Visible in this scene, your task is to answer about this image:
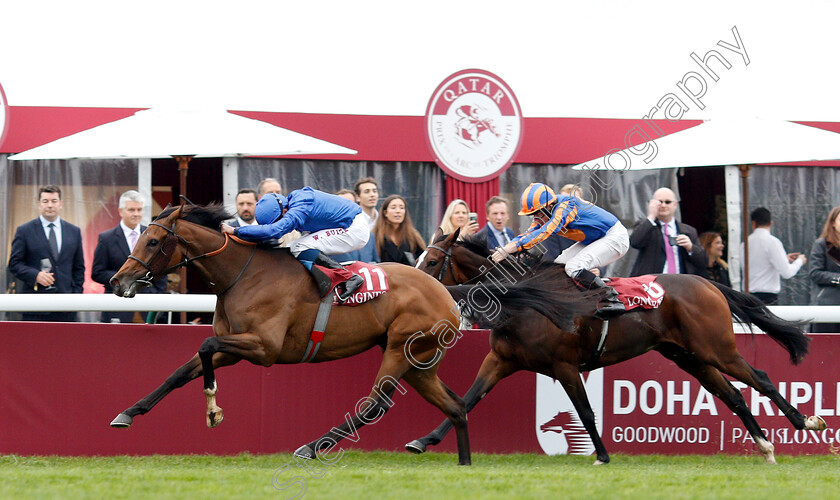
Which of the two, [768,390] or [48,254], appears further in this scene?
[48,254]

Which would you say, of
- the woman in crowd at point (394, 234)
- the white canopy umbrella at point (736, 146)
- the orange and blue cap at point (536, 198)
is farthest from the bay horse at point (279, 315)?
the white canopy umbrella at point (736, 146)

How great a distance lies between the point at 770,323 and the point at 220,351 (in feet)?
12.3

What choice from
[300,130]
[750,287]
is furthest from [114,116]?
[750,287]

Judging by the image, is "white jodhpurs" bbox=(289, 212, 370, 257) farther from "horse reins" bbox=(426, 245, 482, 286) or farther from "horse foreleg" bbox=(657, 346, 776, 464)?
"horse foreleg" bbox=(657, 346, 776, 464)

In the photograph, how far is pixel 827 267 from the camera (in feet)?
26.9

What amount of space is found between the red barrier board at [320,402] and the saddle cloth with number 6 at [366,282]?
858 millimetres

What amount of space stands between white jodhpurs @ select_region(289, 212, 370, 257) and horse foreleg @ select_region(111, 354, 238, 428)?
2.72 feet

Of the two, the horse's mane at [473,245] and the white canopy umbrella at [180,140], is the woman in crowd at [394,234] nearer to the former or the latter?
the horse's mane at [473,245]

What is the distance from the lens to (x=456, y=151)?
857cm

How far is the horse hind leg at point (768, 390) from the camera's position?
6.59 m

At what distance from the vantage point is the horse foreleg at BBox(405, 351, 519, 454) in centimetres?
649

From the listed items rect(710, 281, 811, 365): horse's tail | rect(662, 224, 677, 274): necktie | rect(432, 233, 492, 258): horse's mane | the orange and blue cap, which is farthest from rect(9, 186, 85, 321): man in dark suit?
rect(710, 281, 811, 365): horse's tail

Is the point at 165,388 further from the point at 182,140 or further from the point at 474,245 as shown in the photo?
the point at 182,140

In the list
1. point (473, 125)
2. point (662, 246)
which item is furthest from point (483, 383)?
point (473, 125)
